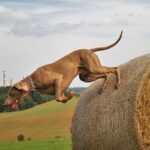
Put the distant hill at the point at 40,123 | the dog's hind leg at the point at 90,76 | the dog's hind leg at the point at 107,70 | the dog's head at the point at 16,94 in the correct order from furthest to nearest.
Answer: the distant hill at the point at 40,123 → the dog's hind leg at the point at 90,76 → the dog's hind leg at the point at 107,70 → the dog's head at the point at 16,94

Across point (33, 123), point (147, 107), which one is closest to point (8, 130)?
point (33, 123)

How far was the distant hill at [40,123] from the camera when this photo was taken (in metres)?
25.8

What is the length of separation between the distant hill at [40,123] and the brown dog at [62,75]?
1484 cm

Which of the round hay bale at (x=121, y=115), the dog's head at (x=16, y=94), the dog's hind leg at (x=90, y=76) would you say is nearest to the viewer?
the round hay bale at (x=121, y=115)

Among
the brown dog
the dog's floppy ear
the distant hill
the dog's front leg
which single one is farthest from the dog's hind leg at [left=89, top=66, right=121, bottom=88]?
the distant hill

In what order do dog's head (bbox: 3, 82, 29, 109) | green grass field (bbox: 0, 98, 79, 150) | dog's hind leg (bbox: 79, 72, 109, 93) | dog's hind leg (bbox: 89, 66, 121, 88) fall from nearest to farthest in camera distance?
dog's head (bbox: 3, 82, 29, 109)
dog's hind leg (bbox: 89, 66, 121, 88)
dog's hind leg (bbox: 79, 72, 109, 93)
green grass field (bbox: 0, 98, 79, 150)

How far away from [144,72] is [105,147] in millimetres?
1331

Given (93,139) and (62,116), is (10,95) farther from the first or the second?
(62,116)

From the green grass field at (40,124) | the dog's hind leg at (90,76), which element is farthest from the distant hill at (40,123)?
the dog's hind leg at (90,76)

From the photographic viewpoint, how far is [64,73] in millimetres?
9859

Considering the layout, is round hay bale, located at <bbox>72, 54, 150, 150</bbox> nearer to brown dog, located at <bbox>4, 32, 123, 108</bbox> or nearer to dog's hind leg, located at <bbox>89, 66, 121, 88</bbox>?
dog's hind leg, located at <bbox>89, 66, 121, 88</bbox>

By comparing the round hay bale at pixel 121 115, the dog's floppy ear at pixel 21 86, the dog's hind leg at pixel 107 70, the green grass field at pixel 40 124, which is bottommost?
the green grass field at pixel 40 124

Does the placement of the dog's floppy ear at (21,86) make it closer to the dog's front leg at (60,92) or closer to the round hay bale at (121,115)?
the dog's front leg at (60,92)

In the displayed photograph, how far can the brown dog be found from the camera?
9.58 m
